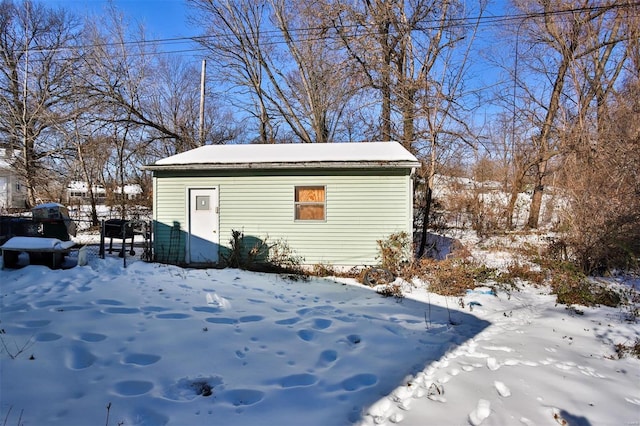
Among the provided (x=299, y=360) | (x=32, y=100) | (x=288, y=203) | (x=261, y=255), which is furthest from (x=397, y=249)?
(x=32, y=100)

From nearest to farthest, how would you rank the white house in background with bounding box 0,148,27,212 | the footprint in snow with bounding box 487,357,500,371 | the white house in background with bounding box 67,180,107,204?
1. the footprint in snow with bounding box 487,357,500,371
2. the white house in background with bounding box 0,148,27,212
3. the white house in background with bounding box 67,180,107,204

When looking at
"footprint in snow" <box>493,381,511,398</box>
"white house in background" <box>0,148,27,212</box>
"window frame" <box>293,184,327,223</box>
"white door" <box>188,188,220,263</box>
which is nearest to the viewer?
"footprint in snow" <box>493,381,511,398</box>

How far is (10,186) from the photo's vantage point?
32.7 meters

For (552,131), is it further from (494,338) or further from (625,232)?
(494,338)

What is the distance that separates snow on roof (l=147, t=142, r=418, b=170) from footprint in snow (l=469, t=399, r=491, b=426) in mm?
5836

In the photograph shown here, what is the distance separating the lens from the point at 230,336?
382cm

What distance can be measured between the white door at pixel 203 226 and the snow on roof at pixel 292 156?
828 millimetres

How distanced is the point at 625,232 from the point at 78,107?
2107 centimetres

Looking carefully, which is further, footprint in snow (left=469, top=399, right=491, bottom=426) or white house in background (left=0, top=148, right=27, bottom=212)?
white house in background (left=0, top=148, right=27, bottom=212)

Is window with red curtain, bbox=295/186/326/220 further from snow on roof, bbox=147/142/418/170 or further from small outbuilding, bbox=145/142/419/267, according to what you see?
→ snow on roof, bbox=147/142/418/170

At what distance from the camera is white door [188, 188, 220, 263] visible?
8812mm

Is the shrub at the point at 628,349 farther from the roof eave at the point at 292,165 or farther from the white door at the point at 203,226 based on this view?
the white door at the point at 203,226

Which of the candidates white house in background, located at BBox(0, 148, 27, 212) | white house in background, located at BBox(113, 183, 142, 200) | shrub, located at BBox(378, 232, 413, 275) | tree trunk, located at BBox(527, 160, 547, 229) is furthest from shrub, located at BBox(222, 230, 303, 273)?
white house in background, located at BBox(0, 148, 27, 212)

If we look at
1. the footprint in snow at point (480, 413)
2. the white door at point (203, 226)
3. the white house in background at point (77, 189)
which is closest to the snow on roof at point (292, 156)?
the white door at point (203, 226)
